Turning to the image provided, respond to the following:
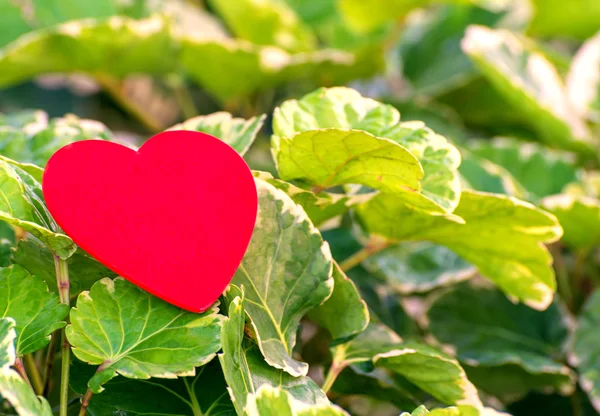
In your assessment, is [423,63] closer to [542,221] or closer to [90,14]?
[90,14]

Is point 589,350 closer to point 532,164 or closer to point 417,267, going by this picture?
point 417,267

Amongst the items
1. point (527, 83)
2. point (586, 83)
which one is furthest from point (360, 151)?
point (586, 83)

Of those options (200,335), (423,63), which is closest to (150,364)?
(200,335)

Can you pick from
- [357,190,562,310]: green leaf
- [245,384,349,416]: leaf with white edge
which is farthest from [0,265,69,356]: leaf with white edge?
[357,190,562,310]: green leaf

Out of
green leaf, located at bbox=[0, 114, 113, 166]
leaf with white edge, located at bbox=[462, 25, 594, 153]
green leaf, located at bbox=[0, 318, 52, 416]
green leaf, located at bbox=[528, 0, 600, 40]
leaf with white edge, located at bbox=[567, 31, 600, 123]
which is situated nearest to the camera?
green leaf, located at bbox=[0, 318, 52, 416]

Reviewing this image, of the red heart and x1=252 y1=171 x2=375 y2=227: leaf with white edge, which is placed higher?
the red heart

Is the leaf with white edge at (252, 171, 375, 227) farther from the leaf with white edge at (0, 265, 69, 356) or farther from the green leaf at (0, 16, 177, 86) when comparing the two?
the green leaf at (0, 16, 177, 86)

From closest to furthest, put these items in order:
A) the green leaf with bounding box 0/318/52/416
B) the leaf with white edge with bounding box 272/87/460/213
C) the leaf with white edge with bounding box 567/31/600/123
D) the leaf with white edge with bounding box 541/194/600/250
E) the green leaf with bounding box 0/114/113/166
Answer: the green leaf with bounding box 0/318/52/416
the leaf with white edge with bounding box 272/87/460/213
the green leaf with bounding box 0/114/113/166
the leaf with white edge with bounding box 541/194/600/250
the leaf with white edge with bounding box 567/31/600/123
